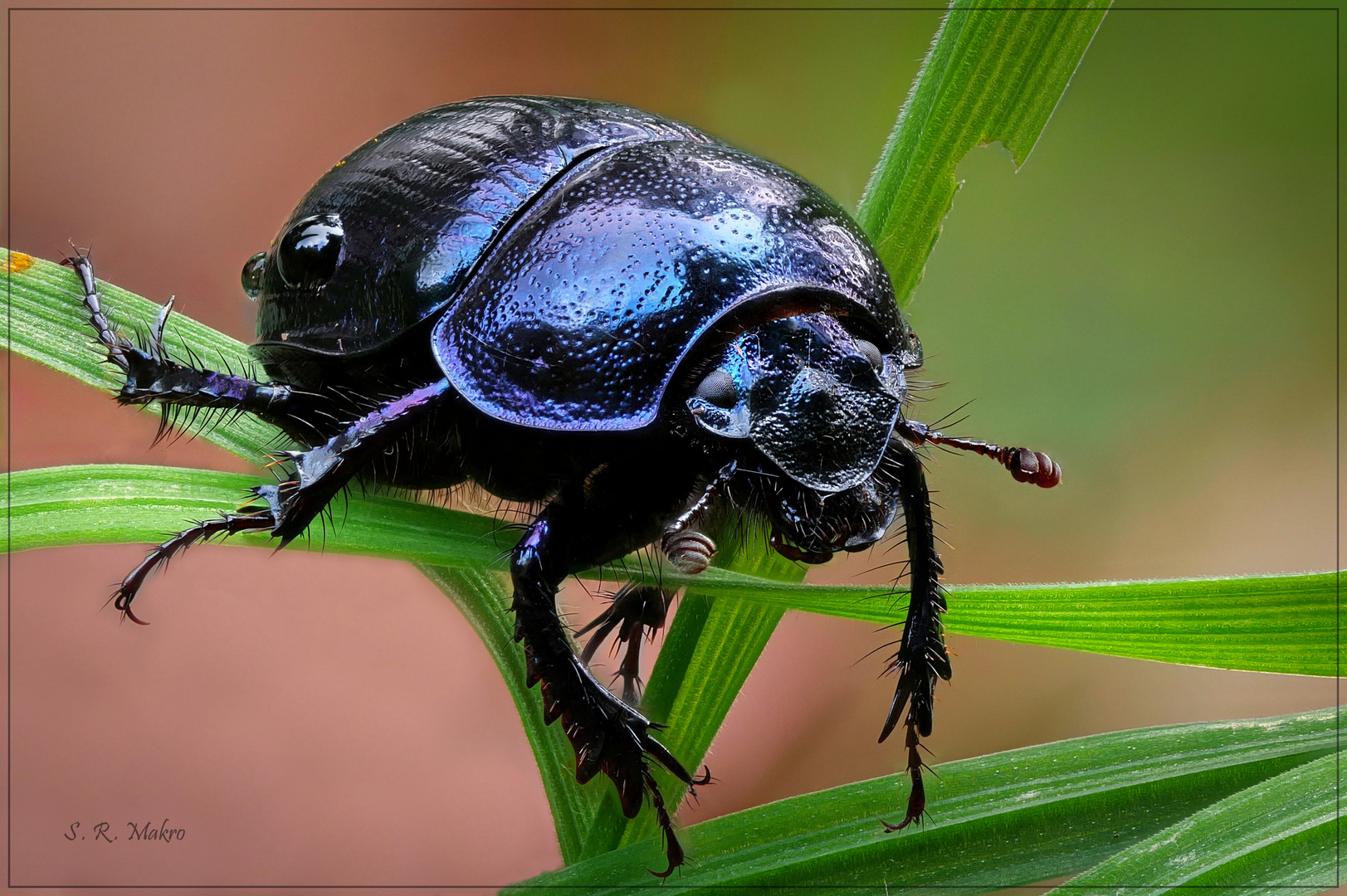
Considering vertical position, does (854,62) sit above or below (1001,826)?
above

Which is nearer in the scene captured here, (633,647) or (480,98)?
(480,98)

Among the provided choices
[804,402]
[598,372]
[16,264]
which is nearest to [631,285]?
[598,372]

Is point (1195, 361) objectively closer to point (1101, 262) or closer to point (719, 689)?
point (1101, 262)

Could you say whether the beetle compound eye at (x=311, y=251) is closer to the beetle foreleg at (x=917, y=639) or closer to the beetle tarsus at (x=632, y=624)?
the beetle tarsus at (x=632, y=624)

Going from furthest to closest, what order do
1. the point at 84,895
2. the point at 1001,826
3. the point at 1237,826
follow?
the point at 84,895, the point at 1001,826, the point at 1237,826

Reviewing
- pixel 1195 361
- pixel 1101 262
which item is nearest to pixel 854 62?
pixel 1101 262

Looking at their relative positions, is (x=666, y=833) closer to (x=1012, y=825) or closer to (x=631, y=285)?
(x=1012, y=825)

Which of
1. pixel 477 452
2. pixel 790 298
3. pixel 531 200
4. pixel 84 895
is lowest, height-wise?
pixel 84 895
